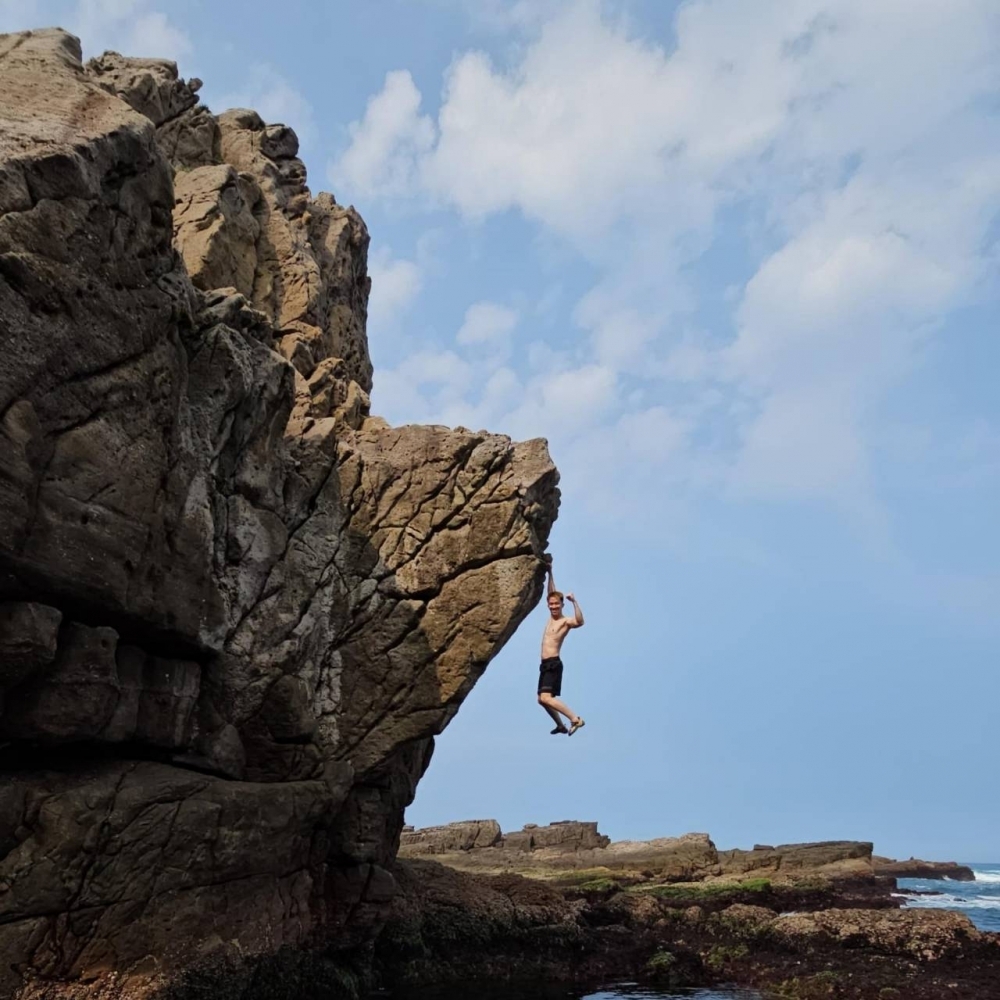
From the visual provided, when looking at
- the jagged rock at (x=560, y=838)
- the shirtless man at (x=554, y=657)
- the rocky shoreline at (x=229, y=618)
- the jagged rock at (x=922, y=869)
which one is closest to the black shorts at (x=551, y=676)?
the shirtless man at (x=554, y=657)

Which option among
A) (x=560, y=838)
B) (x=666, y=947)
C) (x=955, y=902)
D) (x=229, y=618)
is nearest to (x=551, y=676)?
(x=229, y=618)

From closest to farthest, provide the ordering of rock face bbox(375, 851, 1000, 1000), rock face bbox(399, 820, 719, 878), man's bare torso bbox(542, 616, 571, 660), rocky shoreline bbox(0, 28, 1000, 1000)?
rocky shoreline bbox(0, 28, 1000, 1000) < rock face bbox(375, 851, 1000, 1000) < man's bare torso bbox(542, 616, 571, 660) < rock face bbox(399, 820, 719, 878)

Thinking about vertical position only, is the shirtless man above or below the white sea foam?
above

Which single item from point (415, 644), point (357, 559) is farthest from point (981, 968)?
point (357, 559)

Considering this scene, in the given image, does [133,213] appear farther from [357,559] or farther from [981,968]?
[981,968]

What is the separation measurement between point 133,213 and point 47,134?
1991 mm

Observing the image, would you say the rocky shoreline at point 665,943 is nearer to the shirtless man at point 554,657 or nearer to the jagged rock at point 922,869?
the shirtless man at point 554,657

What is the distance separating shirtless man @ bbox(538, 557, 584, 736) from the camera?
1043 inches

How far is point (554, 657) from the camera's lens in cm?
2738

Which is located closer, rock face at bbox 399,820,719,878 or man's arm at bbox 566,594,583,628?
man's arm at bbox 566,594,583,628

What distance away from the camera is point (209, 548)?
2017 cm

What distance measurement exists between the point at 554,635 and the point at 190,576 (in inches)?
467

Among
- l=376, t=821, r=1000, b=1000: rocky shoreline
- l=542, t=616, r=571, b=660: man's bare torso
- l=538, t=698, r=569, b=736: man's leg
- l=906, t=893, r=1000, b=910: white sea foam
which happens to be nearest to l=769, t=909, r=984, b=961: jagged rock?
l=376, t=821, r=1000, b=1000: rocky shoreline

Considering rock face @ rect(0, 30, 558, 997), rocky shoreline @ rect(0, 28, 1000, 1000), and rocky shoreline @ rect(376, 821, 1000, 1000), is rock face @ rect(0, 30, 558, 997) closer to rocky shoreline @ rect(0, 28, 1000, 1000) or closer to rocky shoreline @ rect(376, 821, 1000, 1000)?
rocky shoreline @ rect(0, 28, 1000, 1000)
